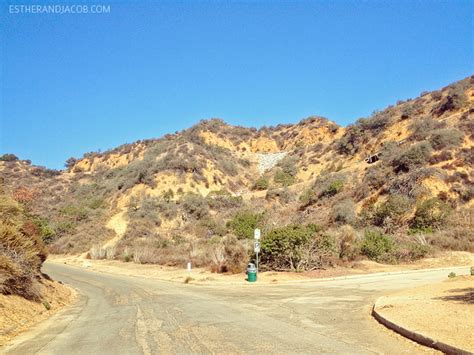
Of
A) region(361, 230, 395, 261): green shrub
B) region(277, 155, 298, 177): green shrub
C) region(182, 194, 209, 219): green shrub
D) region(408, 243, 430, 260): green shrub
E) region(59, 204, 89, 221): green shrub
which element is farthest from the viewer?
region(277, 155, 298, 177): green shrub

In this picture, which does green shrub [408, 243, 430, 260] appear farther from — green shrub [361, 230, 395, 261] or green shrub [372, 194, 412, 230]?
green shrub [372, 194, 412, 230]

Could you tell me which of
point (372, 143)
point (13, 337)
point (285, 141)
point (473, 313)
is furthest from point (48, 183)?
point (473, 313)

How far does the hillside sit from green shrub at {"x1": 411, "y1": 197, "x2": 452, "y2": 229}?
0.09m

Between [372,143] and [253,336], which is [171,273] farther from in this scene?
[372,143]

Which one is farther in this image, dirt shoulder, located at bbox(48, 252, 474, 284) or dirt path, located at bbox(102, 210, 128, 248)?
dirt path, located at bbox(102, 210, 128, 248)

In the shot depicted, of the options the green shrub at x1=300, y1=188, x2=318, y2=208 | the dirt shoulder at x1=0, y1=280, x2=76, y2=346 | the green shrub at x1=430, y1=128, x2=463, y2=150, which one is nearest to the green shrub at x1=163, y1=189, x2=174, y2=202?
the green shrub at x1=300, y1=188, x2=318, y2=208

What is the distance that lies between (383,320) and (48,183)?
267 feet

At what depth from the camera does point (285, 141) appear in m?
88.1

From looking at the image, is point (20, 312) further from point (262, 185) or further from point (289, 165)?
point (289, 165)

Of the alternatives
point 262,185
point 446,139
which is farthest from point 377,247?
point 262,185

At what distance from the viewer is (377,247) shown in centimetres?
2647

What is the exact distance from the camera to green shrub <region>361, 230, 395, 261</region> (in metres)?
26.3

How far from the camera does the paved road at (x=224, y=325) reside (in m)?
7.88

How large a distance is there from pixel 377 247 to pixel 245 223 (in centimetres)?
1729
